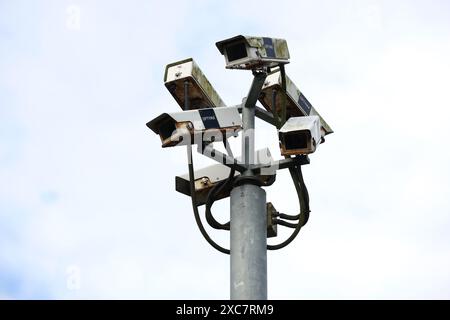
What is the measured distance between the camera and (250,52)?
7680 mm

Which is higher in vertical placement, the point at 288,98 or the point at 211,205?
the point at 288,98

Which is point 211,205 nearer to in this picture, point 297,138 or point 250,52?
point 297,138

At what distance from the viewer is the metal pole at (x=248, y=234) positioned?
23.4 ft

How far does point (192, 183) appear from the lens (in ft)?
26.2

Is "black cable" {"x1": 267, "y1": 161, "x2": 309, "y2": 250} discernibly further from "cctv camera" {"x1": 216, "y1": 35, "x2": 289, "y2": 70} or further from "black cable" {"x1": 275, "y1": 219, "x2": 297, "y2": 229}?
"cctv camera" {"x1": 216, "y1": 35, "x2": 289, "y2": 70}

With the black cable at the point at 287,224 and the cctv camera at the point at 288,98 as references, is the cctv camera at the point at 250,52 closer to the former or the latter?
the cctv camera at the point at 288,98

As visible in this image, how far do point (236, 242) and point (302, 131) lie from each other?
972mm

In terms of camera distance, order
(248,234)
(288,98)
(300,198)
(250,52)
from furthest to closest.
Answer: (288,98) → (300,198) → (250,52) → (248,234)

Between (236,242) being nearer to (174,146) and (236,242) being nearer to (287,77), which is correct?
(174,146)

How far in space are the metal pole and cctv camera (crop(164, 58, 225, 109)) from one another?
566mm

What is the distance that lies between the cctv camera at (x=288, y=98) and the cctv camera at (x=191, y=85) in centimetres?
44

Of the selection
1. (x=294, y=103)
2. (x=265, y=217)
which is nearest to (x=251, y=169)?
(x=265, y=217)

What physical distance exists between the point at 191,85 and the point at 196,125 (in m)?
0.69

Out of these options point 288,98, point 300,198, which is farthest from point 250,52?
point 300,198
